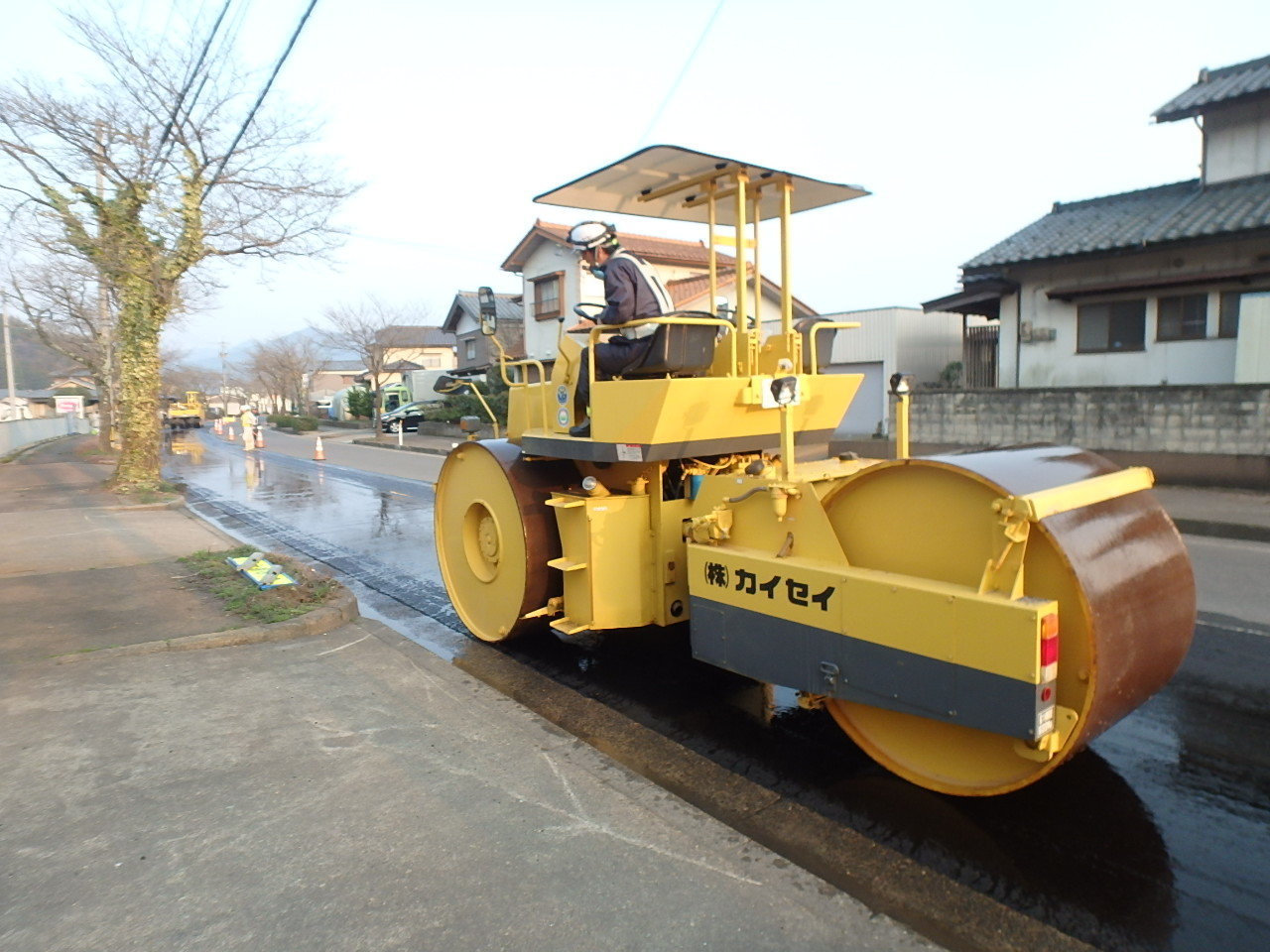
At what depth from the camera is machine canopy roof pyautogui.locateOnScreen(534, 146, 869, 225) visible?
15.8 ft

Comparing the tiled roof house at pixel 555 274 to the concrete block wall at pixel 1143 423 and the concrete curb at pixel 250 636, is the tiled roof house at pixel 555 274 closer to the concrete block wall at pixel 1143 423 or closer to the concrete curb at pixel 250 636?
the concrete block wall at pixel 1143 423

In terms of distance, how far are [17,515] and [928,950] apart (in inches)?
526

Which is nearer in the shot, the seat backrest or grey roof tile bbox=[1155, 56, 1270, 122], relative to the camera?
the seat backrest

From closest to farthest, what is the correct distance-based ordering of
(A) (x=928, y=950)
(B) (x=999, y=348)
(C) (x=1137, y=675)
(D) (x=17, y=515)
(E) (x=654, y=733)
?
(A) (x=928, y=950)
(C) (x=1137, y=675)
(E) (x=654, y=733)
(D) (x=17, y=515)
(B) (x=999, y=348)

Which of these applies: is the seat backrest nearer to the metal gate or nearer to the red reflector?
the red reflector

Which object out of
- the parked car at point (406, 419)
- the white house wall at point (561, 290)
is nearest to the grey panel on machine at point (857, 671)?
the white house wall at point (561, 290)

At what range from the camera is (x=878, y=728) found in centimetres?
369

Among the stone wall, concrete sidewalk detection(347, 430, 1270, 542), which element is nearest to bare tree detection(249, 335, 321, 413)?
the stone wall

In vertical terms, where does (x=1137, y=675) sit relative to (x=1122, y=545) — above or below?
below

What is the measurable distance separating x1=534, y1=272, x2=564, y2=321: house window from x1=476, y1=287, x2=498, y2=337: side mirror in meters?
22.1

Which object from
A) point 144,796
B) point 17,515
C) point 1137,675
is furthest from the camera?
point 17,515

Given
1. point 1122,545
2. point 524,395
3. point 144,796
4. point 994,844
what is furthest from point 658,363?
point 144,796

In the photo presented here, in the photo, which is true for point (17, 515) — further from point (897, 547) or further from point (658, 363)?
point (897, 547)

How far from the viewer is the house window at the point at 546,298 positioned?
27.7 m
